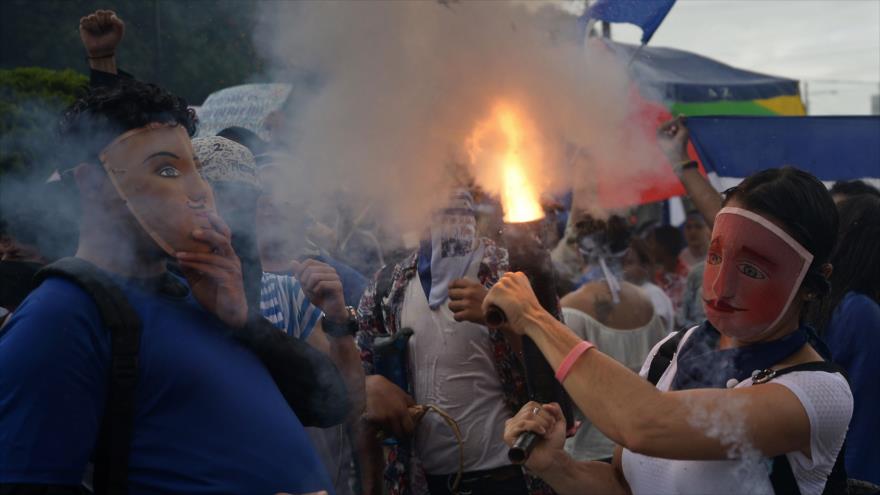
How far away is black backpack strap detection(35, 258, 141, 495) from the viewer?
6.40 feet

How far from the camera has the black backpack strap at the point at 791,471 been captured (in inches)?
87.9

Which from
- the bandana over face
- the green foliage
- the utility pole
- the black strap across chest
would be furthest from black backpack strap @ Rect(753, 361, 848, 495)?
the utility pole

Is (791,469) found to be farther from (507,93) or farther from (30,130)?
(30,130)

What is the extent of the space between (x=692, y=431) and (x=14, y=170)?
2.79m

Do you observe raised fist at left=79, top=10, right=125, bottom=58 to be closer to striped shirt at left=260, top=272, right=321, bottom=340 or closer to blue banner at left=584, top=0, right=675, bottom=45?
striped shirt at left=260, top=272, right=321, bottom=340

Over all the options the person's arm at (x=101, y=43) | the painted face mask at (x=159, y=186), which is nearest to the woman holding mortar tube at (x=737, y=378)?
the painted face mask at (x=159, y=186)

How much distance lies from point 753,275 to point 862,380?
1.54 meters

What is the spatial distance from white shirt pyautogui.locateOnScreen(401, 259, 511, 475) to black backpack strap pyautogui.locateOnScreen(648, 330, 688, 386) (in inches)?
58.9

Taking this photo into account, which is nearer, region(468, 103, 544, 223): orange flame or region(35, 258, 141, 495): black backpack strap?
region(35, 258, 141, 495): black backpack strap

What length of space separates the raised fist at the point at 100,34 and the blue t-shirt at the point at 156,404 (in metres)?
1.28

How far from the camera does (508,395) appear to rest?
412cm

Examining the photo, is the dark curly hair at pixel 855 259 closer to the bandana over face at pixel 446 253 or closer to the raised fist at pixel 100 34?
the bandana over face at pixel 446 253

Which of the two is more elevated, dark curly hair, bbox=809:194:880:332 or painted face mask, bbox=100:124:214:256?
painted face mask, bbox=100:124:214:256

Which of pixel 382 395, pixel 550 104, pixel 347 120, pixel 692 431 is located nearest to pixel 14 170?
pixel 347 120
